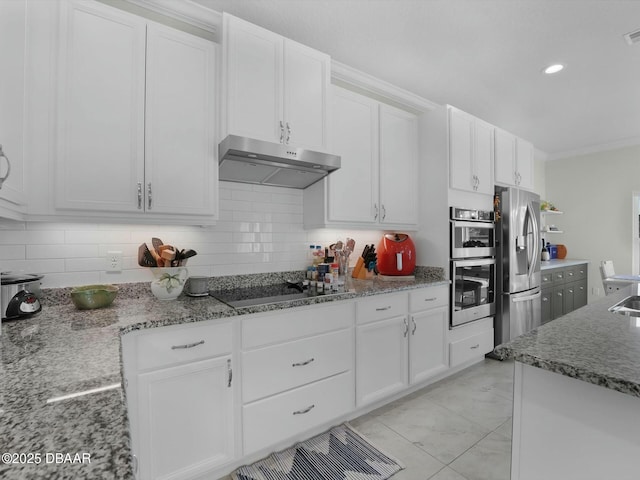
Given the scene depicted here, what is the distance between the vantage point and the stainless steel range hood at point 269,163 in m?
1.76

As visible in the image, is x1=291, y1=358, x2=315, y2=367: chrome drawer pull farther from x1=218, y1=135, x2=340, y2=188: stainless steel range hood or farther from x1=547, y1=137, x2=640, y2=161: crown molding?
x1=547, y1=137, x2=640, y2=161: crown molding

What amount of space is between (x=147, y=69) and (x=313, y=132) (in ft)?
3.39

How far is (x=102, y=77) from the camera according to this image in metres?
1.56

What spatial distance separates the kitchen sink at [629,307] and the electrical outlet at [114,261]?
2563mm

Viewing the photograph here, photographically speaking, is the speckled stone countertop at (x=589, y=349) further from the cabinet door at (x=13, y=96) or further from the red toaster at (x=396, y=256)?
the cabinet door at (x=13, y=96)

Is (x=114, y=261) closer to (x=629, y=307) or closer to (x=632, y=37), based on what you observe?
(x=629, y=307)

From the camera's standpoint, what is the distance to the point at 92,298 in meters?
1.52

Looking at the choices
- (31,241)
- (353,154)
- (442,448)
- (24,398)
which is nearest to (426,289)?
(442,448)

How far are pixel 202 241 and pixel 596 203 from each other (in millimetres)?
5974

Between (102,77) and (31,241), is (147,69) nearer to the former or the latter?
(102,77)

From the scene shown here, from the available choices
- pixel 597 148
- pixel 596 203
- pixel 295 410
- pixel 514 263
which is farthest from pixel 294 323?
pixel 597 148

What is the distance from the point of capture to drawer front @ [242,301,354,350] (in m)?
1.63

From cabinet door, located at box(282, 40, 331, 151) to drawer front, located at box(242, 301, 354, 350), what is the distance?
3.62ft

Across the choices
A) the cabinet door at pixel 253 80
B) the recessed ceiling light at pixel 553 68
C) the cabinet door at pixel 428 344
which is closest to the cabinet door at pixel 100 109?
the cabinet door at pixel 253 80
